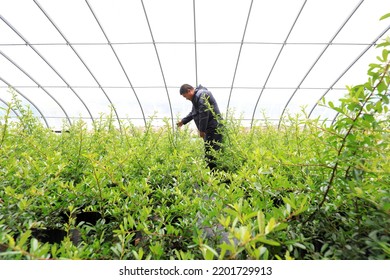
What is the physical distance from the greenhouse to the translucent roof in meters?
0.06

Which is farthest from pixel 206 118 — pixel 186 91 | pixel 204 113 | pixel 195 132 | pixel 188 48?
pixel 188 48

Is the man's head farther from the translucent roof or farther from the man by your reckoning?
the translucent roof

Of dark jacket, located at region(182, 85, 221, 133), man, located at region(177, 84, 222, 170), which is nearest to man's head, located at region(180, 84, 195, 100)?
man, located at region(177, 84, 222, 170)

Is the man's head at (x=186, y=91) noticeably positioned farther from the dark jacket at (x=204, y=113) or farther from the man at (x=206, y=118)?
the dark jacket at (x=204, y=113)

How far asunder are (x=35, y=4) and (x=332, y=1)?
388 inches

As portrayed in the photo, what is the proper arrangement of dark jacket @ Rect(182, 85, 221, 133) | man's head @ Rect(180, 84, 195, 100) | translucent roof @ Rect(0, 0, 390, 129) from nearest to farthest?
1. dark jacket @ Rect(182, 85, 221, 133)
2. man's head @ Rect(180, 84, 195, 100)
3. translucent roof @ Rect(0, 0, 390, 129)

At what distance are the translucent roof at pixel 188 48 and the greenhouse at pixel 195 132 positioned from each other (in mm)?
61

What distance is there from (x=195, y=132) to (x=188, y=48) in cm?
510

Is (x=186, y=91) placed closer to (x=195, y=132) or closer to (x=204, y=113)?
(x=204, y=113)

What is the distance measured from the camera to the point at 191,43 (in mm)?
9961

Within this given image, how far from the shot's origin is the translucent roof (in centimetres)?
840

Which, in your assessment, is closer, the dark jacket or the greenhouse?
the greenhouse

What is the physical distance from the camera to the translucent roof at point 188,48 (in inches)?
331
